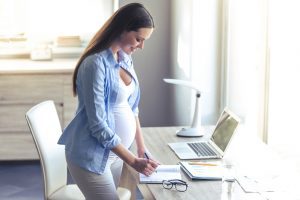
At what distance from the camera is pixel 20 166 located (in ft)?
16.7

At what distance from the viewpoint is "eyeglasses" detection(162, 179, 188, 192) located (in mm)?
2514

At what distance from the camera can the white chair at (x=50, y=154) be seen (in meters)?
2.97

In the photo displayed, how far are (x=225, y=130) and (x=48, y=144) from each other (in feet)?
2.85

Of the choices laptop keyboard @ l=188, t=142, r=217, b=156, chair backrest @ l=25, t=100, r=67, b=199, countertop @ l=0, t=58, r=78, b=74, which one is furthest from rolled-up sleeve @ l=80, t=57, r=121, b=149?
countertop @ l=0, t=58, r=78, b=74

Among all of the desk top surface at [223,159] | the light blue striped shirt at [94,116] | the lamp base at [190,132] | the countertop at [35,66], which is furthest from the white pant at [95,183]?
the countertop at [35,66]

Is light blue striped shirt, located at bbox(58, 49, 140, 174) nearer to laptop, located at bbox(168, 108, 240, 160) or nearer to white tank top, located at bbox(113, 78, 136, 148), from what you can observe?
white tank top, located at bbox(113, 78, 136, 148)

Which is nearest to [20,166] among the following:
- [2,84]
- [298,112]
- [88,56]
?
[2,84]

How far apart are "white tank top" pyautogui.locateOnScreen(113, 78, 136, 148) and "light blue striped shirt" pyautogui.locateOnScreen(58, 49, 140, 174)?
52 mm

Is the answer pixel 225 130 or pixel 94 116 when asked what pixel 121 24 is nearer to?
pixel 94 116

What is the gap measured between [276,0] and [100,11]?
1923mm

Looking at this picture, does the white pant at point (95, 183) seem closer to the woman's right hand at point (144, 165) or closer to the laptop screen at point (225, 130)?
the woman's right hand at point (144, 165)

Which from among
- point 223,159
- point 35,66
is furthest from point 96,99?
point 35,66

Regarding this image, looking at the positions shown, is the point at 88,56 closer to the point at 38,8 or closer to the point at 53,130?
the point at 53,130

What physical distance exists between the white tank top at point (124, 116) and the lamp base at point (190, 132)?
587 mm
